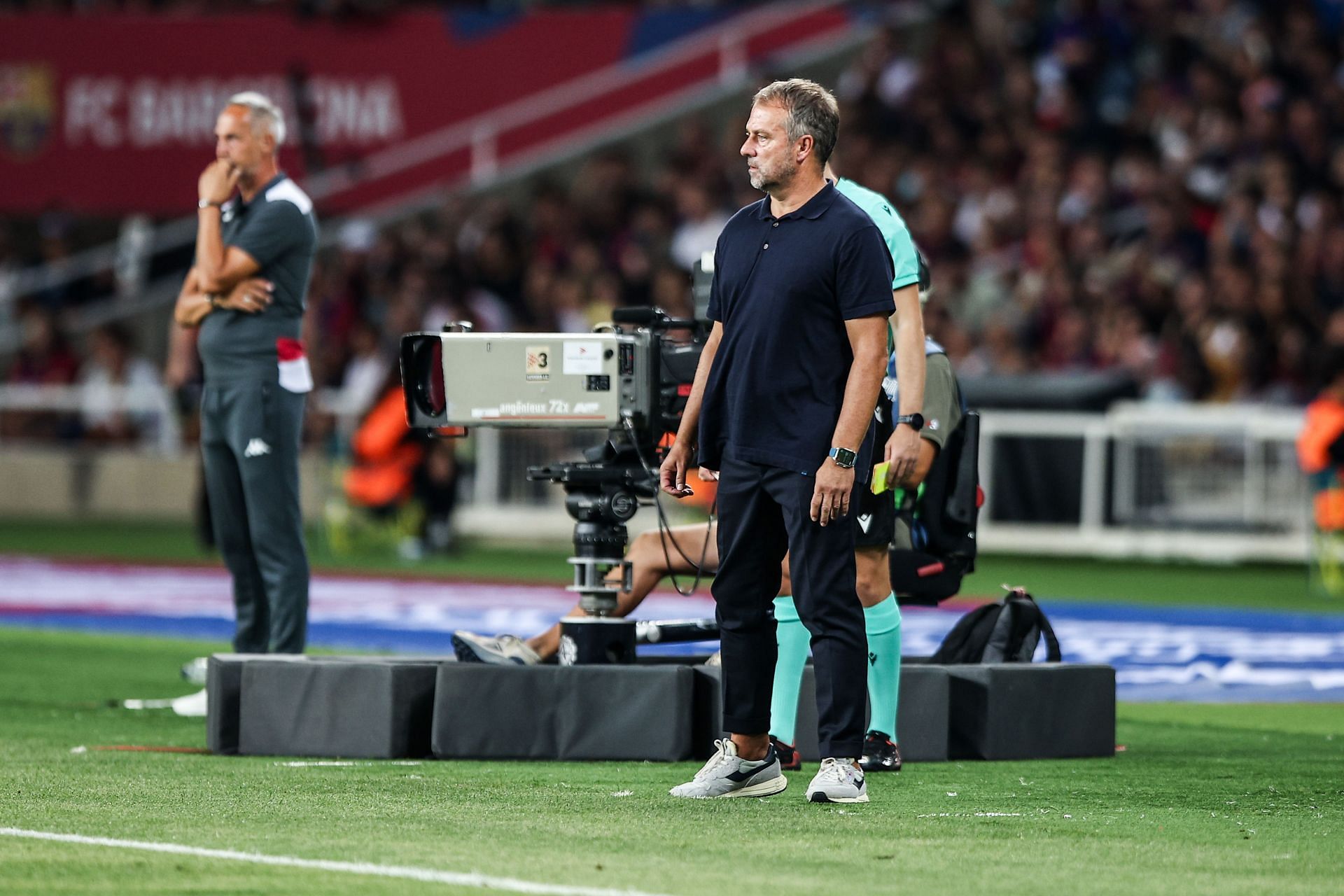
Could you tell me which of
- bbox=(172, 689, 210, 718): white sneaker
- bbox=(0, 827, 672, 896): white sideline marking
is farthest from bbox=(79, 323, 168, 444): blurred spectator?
bbox=(0, 827, 672, 896): white sideline marking

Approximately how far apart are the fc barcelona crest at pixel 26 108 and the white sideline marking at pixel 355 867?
21150 millimetres

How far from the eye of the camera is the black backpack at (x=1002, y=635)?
8.98 m

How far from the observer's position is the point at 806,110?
7098 mm

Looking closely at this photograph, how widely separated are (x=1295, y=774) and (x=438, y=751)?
9.45ft

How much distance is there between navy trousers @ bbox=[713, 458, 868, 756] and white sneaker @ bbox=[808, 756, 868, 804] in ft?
0.14

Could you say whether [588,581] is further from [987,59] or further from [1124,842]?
[987,59]

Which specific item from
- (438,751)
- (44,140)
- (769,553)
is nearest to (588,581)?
(438,751)

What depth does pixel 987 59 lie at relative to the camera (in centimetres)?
2369

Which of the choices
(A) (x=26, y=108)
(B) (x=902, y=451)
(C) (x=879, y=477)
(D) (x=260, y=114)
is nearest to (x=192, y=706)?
(D) (x=260, y=114)

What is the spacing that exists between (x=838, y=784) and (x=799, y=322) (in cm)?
136

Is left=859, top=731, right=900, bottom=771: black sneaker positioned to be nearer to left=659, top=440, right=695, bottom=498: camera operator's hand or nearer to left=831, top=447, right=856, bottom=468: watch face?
left=659, top=440, right=695, bottom=498: camera operator's hand

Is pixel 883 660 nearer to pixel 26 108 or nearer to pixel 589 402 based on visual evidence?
pixel 589 402

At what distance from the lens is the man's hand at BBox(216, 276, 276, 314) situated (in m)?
9.59

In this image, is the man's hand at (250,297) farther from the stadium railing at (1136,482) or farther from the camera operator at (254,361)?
the stadium railing at (1136,482)
